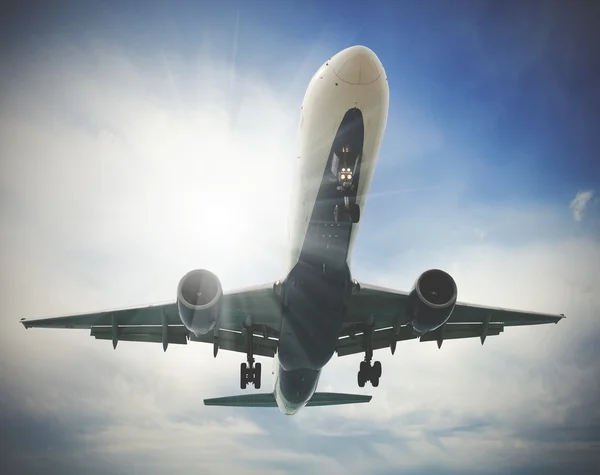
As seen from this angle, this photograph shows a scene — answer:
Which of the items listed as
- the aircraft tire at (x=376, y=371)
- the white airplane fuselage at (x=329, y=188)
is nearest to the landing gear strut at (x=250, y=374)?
the white airplane fuselage at (x=329, y=188)

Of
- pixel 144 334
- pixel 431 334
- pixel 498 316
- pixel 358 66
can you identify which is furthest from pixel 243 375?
pixel 358 66

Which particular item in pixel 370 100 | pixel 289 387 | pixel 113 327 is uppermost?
pixel 370 100

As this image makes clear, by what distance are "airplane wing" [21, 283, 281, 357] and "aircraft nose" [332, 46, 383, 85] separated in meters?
7.04

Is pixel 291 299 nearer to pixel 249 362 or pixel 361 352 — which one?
pixel 249 362

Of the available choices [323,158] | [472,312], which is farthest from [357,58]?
[472,312]

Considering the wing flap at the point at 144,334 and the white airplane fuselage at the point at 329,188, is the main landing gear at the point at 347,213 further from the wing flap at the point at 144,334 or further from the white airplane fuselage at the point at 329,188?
the wing flap at the point at 144,334

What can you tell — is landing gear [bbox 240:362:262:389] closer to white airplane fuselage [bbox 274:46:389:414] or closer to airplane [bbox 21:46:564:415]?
airplane [bbox 21:46:564:415]

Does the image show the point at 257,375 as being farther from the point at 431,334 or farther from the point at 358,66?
the point at 358,66

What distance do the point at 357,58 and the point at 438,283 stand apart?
21.2 feet

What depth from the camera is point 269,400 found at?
21672 millimetres

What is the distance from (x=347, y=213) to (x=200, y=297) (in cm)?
431

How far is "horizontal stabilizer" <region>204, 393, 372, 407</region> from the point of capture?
20703mm

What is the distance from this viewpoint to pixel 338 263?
13.0m

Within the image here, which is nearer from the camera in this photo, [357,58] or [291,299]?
[357,58]
